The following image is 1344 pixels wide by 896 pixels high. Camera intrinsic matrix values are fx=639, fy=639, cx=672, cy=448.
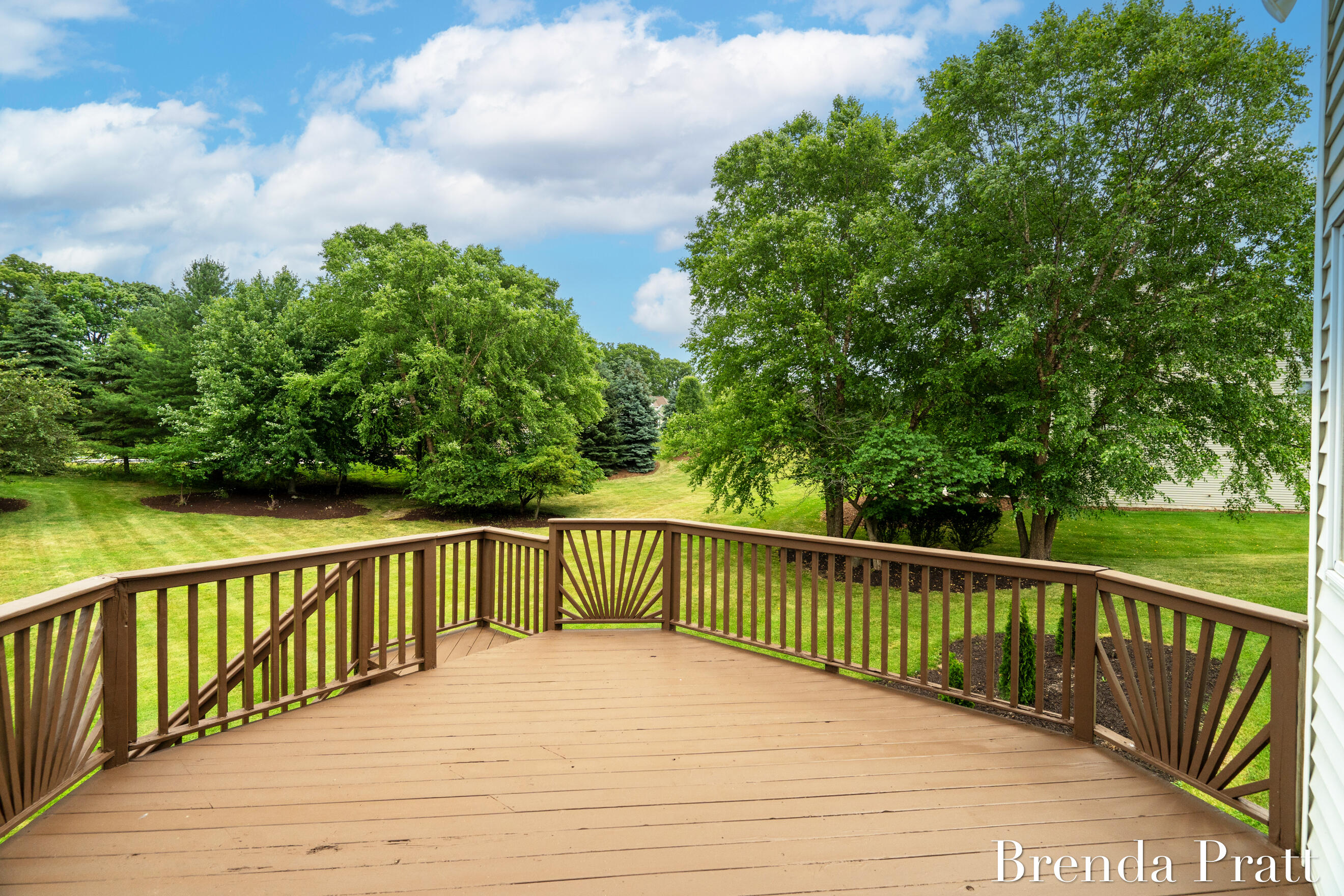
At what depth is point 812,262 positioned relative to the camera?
10.1m

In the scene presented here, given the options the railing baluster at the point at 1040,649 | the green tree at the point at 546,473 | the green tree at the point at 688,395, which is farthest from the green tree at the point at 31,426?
the green tree at the point at 688,395

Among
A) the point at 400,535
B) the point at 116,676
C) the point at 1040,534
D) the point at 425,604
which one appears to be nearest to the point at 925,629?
the point at 425,604

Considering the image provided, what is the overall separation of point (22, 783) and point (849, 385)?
407 inches

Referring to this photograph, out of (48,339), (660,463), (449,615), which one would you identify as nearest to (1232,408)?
(449,615)

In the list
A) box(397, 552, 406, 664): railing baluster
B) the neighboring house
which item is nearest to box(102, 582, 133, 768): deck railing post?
box(397, 552, 406, 664): railing baluster

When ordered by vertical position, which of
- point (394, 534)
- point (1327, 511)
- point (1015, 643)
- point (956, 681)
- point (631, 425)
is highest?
point (631, 425)

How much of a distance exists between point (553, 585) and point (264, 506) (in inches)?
606

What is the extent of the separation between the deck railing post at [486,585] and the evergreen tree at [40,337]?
24.1 meters

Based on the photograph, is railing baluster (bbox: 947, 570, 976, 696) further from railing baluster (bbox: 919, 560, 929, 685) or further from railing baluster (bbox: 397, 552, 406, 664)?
railing baluster (bbox: 397, 552, 406, 664)

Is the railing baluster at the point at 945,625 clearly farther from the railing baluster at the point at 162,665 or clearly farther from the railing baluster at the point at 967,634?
the railing baluster at the point at 162,665

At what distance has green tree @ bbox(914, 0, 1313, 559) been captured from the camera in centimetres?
816

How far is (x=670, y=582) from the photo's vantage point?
473cm

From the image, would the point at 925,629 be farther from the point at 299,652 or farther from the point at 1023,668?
the point at 299,652

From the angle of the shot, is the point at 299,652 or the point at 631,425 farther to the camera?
the point at 631,425
